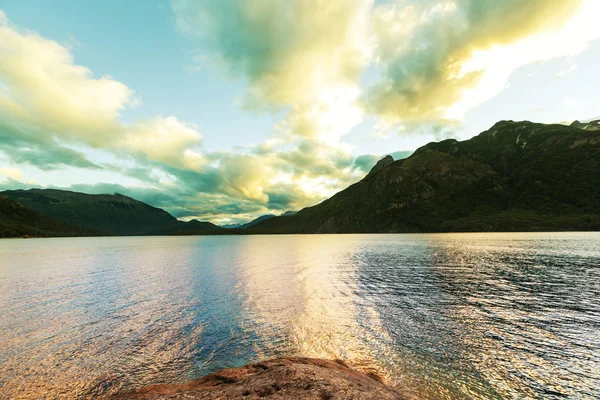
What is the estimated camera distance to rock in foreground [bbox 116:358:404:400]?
1345 centimetres

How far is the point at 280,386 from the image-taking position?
1408cm

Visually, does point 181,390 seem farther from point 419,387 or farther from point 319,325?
point 319,325

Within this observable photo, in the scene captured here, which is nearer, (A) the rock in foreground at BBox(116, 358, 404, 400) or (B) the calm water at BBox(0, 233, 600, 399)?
(A) the rock in foreground at BBox(116, 358, 404, 400)

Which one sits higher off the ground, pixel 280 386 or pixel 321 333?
pixel 280 386

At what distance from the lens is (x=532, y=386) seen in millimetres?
16406

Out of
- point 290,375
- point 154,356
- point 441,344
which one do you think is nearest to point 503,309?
point 441,344

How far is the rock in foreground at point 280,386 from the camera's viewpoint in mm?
13445

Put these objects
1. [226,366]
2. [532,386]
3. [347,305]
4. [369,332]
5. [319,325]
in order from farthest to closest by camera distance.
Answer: [347,305]
[319,325]
[369,332]
[226,366]
[532,386]

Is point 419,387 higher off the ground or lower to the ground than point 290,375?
lower

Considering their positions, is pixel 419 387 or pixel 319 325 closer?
pixel 419 387

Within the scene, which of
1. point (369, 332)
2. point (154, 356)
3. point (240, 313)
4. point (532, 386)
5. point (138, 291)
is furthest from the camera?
point (138, 291)

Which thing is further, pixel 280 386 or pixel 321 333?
pixel 321 333

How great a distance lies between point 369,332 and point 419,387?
30.7 feet

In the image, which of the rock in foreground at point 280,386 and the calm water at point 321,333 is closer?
the rock in foreground at point 280,386
